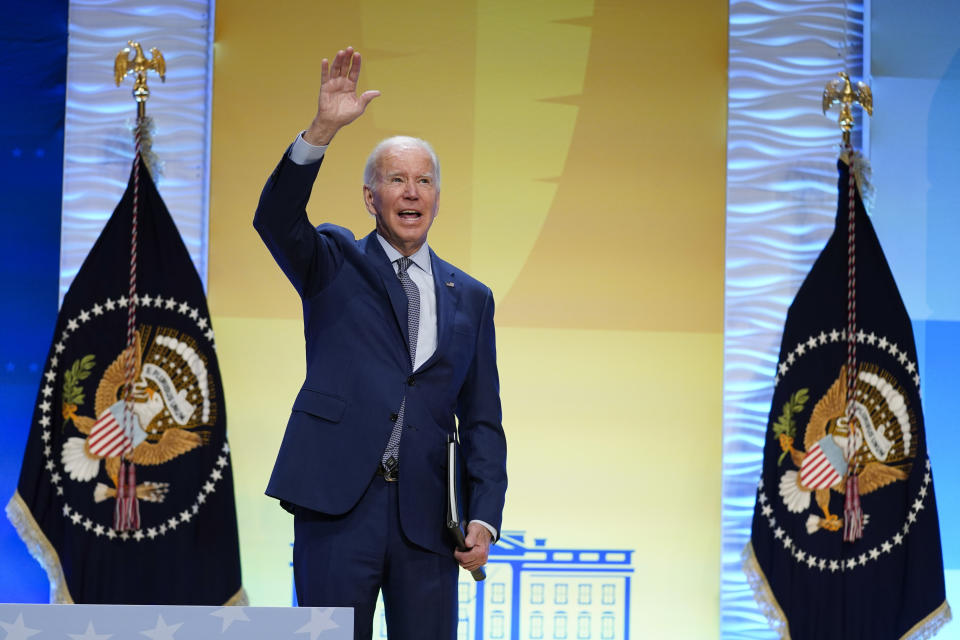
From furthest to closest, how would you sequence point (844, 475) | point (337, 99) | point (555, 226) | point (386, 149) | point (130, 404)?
point (555, 226), point (844, 475), point (130, 404), point (386, 149), point (337, 99)

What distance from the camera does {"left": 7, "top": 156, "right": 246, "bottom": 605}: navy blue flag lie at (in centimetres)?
342

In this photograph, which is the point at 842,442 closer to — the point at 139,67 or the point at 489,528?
the point at 489,528

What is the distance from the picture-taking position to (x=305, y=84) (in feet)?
→ 12.6

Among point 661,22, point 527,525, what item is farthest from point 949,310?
point 527,525

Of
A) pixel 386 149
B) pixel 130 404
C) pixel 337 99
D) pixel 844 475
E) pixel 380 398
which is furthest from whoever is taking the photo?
pixel 844 475

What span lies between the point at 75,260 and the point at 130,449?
739 millimetres

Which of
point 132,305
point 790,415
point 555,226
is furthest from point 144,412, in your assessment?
point 790,415

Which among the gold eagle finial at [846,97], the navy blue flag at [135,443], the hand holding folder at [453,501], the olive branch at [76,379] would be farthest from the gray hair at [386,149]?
the gold eagle finial at [846,97]

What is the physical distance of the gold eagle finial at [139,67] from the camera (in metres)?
3.47

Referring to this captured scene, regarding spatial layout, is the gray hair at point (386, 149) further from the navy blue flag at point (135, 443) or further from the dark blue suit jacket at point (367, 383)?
the navy blue flag at point (135, 443)

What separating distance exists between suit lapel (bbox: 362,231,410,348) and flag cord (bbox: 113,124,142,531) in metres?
1.56

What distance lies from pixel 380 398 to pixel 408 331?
0.51 ft

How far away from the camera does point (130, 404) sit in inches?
135

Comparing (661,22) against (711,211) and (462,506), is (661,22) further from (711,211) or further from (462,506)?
(462,506)
